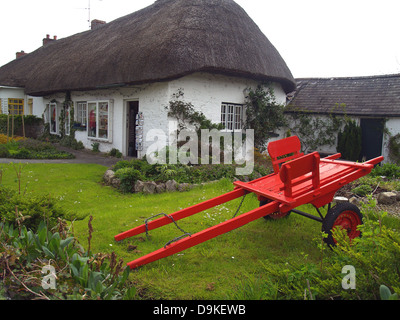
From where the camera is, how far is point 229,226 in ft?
10.8

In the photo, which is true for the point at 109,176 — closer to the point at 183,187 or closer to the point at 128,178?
the point at 128,178

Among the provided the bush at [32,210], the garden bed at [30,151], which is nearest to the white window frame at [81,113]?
the garden bed at [30,151]

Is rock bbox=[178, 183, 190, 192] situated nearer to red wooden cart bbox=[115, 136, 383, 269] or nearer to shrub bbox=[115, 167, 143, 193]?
shrub bbox=[115, 167, 143, 193]

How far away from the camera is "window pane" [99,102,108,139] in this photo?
12.3 meters

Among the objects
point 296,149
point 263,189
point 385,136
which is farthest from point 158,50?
point 385,136

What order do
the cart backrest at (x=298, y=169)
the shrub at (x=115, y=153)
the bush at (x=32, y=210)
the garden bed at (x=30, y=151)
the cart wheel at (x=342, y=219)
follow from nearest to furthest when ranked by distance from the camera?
the cart backrest at (x=298, y=169), the bush at (x=32, y=210), the cart wheel at (x=342, y=219), the garden bed at (x=30, y=151), the shrub at (x=115, y=153)

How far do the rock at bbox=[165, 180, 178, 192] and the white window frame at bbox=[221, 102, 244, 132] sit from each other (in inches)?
179

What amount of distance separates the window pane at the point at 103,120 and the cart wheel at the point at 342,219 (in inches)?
398

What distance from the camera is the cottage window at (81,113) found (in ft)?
45.7

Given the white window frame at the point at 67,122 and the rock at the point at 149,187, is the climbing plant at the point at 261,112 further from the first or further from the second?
the white window frame at the point at 67,122

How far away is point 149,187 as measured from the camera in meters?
7.13

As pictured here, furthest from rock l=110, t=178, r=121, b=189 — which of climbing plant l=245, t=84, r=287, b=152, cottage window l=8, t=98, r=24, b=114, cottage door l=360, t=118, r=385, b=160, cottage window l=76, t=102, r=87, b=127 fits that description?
cottage window l=8, t=98, r=24, b=114

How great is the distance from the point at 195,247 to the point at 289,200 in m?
1.31

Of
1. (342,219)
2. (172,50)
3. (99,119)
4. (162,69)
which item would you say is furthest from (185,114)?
(342,219)
